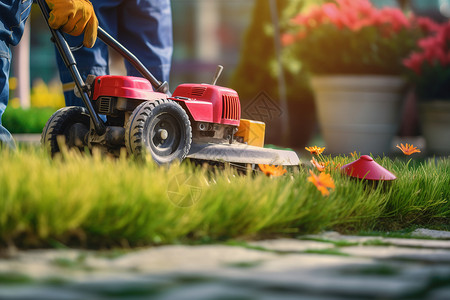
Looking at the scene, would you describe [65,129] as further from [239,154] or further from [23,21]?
[239,154]

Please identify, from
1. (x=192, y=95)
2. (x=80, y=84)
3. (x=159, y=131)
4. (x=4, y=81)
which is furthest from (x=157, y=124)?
(x=4, y=81)

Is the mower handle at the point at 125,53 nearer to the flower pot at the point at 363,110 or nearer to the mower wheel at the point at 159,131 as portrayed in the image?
the mower wheel at the point at 159,131

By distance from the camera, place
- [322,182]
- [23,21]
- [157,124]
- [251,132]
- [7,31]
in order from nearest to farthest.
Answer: [322,182]
[157,124]
[7,31]
[23,21]
[251,132]

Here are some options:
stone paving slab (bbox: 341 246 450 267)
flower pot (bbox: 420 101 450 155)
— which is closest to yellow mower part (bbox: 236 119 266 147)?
stone paving slab (bbox: 341 246 450 267)

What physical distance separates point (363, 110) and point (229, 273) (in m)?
4.78

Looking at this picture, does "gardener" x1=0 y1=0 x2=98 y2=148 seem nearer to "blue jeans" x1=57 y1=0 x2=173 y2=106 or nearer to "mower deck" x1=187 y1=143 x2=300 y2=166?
"blue jeans" x1=57 y1=0 x2=173 y2=106

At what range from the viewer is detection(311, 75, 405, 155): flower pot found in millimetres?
5969

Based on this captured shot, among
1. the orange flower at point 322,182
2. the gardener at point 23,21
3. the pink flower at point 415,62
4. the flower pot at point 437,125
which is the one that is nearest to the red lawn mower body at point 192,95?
the gardener at point 23,21

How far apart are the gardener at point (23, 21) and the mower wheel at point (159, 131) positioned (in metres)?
0.46

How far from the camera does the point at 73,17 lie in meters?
2.46

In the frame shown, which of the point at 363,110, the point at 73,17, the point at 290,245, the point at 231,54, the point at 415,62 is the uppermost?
the point at 231,54

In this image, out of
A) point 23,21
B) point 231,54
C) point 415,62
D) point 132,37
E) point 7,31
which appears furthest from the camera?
point 231,54

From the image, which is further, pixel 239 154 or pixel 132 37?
pixel 132 37

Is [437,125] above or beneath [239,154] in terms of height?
above
